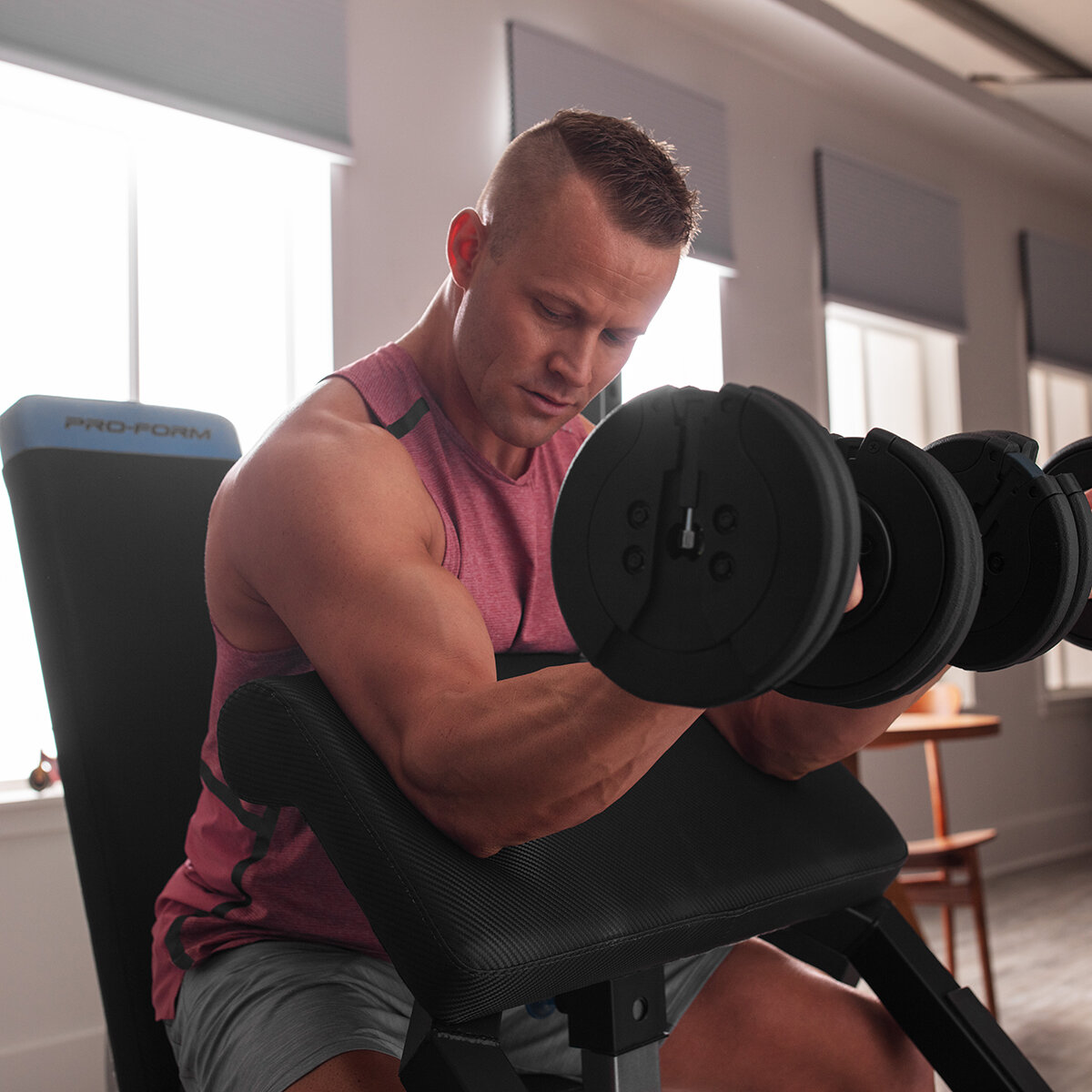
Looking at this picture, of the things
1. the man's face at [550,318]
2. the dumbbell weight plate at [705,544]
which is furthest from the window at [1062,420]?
the dumbbell weight plate at [705,544]

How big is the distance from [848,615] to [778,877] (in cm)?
19

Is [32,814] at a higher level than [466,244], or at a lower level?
lower

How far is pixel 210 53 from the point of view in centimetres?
243

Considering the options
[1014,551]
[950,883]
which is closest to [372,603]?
[1014,551]

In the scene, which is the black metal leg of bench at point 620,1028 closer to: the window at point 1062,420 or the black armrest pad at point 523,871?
the black armrest pad at point 523,871

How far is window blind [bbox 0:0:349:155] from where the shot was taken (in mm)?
2219

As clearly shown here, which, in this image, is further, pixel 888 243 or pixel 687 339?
pixel 888 243

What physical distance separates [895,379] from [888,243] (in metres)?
0.58

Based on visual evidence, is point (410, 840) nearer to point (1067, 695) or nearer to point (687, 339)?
point (687, 339)

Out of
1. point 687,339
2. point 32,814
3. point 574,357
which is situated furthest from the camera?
point 687,339

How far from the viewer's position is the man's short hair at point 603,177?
929 millimetres

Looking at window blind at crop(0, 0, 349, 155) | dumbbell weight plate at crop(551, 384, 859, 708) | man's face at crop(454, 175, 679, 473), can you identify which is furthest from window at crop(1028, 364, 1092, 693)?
dumbbell weight plate at crop(551, 384, 859, 708)

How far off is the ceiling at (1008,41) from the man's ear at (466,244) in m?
3.46

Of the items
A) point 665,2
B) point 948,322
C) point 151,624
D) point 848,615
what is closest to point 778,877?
point 848,615
